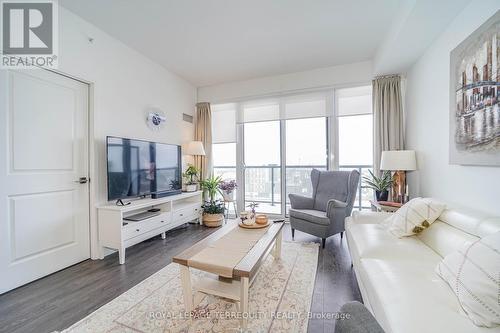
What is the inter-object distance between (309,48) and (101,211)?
3431 millimetres

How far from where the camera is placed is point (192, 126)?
4355 millimetres

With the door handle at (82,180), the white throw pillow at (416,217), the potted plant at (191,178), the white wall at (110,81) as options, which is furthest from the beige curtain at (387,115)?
the door handle at (82,180)

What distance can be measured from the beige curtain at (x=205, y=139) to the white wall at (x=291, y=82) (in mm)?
280

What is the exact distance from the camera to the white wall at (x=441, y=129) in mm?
1630

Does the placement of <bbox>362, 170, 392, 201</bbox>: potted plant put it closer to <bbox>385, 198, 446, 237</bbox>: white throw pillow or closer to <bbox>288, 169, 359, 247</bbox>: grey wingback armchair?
<bbox>288, 169, 359, 247</bbox>: grey wingback armchair

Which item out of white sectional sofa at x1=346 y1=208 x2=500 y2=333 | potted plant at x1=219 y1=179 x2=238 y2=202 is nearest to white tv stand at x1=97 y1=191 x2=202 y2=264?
potted plant at x1=219 y1=179 x2=238 y2=202

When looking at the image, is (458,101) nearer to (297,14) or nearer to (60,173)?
(297,14)

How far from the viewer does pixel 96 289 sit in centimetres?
181

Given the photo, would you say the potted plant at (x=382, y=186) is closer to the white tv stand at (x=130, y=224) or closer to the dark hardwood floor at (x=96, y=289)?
the dark hardwood floor at (x=96, y=289)

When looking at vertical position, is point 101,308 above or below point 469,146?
below

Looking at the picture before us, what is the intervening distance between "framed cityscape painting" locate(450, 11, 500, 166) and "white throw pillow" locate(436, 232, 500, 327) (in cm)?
89

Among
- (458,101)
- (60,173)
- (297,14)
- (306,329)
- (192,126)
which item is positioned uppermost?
(297,14)

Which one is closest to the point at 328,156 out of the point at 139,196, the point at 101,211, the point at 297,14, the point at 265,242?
the point at 297,14

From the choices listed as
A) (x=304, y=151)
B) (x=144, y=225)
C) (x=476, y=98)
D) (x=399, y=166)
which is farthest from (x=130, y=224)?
(x=476, y=98)
